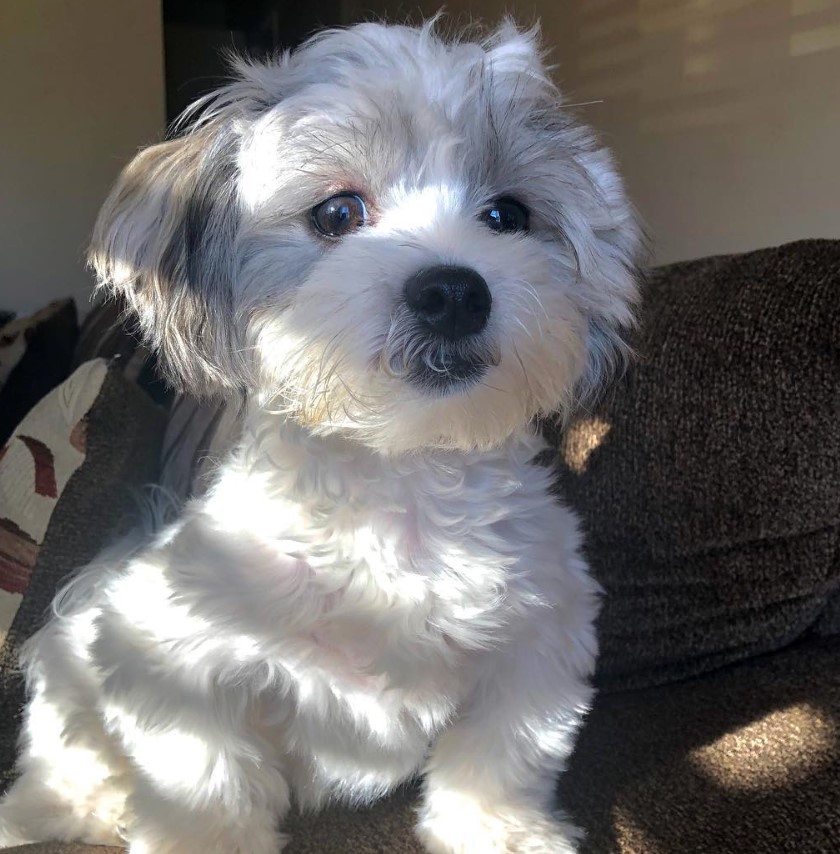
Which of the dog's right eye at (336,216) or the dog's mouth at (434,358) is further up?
the dog's right eye at (336,216)

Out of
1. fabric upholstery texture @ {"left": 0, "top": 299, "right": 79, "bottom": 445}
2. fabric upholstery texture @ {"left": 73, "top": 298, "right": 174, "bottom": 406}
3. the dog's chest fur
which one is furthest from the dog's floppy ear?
fabric upholstery texture @ {"left": 0, "top": 299, "right": 79, "bottom": 445}

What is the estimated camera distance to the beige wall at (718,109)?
5.61ft

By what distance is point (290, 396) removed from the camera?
83cm

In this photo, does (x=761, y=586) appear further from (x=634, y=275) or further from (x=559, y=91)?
(x=559, y=91)

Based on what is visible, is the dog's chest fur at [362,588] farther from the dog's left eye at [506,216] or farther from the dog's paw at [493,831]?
the dog's left eye at [506,216]

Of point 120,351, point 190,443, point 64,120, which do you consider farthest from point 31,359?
point 64,120

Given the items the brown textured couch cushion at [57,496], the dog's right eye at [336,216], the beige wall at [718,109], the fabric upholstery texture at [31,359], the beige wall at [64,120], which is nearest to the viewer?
the dog's right eye at [336,216]

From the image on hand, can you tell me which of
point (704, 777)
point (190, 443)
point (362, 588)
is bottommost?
point (704, 777)

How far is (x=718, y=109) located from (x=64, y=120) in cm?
237

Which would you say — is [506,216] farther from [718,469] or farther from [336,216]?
[718,469]

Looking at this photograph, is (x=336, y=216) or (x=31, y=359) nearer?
(x=336, y=216)

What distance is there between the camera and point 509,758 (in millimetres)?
962

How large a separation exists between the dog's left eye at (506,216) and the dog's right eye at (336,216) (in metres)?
0.15

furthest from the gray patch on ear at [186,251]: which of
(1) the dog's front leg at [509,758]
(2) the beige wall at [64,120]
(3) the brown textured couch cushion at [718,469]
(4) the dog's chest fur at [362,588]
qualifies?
(2) the beige wall at [64,120]
